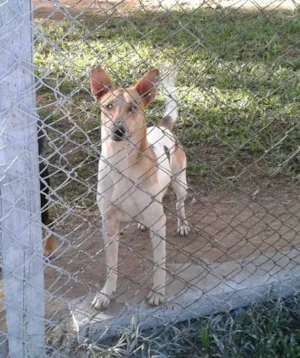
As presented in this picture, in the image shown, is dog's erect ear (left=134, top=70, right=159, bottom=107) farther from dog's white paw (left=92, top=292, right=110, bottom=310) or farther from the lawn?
dog's white paw (left=92, top=292, right=110, bottom=310)

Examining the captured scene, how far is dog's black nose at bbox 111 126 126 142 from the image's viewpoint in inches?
126

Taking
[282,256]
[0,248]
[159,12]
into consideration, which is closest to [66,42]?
[159,12]

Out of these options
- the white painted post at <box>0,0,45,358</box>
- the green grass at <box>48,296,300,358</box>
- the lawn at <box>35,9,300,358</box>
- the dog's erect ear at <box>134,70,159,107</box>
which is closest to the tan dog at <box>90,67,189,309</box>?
the dog's erect ear at <box>134,70,159,107</box>

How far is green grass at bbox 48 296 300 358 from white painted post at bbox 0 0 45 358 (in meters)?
0.32

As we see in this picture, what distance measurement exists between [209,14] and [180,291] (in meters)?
5.79

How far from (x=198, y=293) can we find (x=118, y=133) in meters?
0.96

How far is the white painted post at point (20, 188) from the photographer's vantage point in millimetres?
2332

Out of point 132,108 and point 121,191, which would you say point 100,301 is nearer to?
point 121,191

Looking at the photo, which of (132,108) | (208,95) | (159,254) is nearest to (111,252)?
(159,254)

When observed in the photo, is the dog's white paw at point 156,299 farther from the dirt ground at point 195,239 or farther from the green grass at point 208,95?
the green grass at point 208,95

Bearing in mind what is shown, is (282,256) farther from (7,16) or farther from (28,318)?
(7,16)

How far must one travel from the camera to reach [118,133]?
3242mm

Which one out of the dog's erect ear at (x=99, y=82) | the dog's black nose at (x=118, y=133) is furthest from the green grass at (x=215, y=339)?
the dog's erect ear at (x=99, y=82)

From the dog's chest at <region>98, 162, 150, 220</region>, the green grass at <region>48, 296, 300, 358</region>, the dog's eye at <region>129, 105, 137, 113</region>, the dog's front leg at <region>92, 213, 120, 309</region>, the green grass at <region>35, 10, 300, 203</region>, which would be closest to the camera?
the green grass at <region>48, 296, 300, 358</region>
